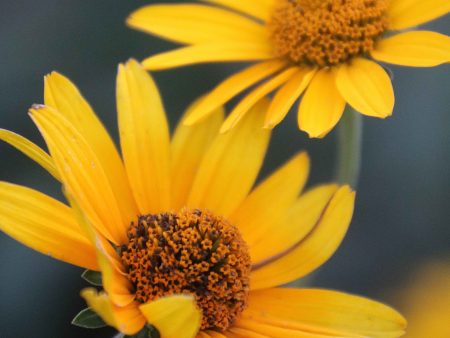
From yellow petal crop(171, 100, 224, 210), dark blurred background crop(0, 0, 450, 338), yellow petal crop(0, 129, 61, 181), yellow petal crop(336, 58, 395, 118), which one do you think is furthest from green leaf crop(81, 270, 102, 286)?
dark blurred background crop(0, 0, 450, 338)

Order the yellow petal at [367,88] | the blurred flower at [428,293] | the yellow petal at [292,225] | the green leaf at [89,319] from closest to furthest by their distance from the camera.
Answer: the green leaf at [89,319] → the yellow petal at [367,88] → the yellow petal at [292,225] → the blurred flower at [428,293]

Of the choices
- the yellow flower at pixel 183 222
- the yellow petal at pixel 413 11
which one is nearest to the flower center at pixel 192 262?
the yellow flower at pixel 183 222

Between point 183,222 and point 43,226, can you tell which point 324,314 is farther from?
point 43,226

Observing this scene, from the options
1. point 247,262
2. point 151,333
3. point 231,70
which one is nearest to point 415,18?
point 247,262

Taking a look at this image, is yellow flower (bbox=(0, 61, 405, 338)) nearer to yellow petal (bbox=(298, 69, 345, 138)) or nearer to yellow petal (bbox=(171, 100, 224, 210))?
yellow petal (bbox=(171, 100, 224, 210))

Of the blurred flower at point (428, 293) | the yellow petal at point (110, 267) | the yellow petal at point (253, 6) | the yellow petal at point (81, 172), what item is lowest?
the blurred flower at point (428, 293)

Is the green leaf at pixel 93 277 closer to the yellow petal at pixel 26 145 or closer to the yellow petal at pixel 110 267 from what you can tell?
the yellow petal at pixel 110 267

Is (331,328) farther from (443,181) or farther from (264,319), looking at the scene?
(443,181)
